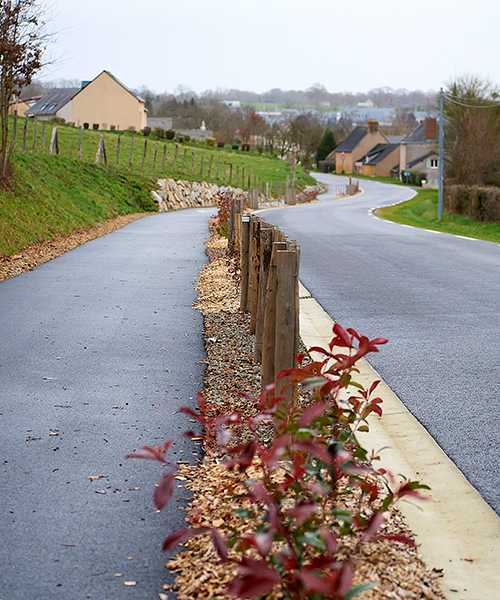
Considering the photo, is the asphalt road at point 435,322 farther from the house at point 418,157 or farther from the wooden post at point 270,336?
the house at point 418,157

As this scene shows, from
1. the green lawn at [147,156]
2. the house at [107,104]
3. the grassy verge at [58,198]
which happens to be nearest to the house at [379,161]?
the house at [107,104]

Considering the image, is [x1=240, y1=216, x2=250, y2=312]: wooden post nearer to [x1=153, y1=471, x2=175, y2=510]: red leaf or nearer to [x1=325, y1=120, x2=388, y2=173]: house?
[x1=153, y1=471, x2=175, y2=510]: red leaf

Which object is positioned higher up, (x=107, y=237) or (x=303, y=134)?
(x=303, y=134)

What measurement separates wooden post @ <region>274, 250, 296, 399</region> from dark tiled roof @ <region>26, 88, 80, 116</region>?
269 ft

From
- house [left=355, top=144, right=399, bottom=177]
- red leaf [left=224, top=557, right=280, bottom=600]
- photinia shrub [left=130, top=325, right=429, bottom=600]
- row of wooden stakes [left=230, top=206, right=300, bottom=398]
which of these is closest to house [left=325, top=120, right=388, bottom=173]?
house [left=355, top=144, right=399, bottom=177]

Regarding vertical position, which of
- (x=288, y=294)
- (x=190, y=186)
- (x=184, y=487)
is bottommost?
(x=184, y=487)

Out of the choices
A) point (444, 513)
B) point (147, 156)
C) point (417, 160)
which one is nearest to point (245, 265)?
point (444, 513)

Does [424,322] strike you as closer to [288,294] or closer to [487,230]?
[288,294]

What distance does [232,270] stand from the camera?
37.8 ft

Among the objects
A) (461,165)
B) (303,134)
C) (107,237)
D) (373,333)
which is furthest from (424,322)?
(303,134)

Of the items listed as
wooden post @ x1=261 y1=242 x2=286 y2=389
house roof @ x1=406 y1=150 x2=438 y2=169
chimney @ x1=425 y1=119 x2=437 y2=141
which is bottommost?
wooden post @ x1=261 y1=242 x2=286 y2=389

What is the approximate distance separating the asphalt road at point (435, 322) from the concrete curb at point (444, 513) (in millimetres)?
103

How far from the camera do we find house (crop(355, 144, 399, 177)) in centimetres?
10819

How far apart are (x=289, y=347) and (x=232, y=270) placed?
7.36m
